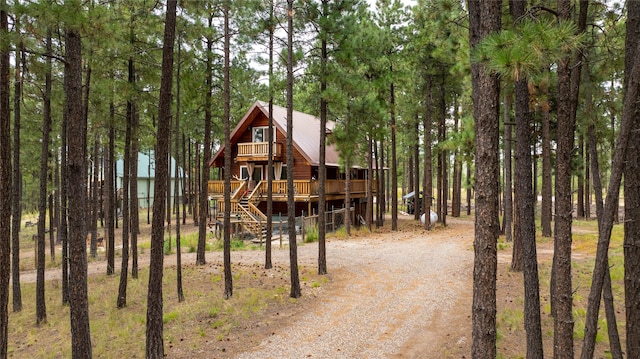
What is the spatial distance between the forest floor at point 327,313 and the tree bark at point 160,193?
854 mm

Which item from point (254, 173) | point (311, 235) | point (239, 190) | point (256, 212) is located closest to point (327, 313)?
point (311, 235)

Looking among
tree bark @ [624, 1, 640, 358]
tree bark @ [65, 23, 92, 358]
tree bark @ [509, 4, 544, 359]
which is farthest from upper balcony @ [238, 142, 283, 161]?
tree bark @ [624, 1, 640, 358]

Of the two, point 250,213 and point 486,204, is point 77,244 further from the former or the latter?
point 250,213

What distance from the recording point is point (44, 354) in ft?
26.5

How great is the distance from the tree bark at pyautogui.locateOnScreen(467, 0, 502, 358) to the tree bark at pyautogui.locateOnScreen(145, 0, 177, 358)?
5227mm

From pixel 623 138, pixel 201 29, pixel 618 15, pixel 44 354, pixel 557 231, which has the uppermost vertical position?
pixel 201 29

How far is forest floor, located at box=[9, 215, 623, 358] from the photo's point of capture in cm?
740

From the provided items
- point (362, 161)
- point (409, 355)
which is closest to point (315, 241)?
point (362, 161)

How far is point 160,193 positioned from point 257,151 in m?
17.6

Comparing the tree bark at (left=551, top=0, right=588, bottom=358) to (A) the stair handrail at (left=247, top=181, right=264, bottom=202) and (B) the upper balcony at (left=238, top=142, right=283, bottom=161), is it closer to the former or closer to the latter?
(A) the stair handrail at (left=247, top=181, right=264, bottom=202)

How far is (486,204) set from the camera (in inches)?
181

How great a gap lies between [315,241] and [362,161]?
6270 millimetres

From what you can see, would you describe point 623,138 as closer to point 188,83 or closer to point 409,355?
point 409,355

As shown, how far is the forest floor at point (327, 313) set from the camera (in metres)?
7.40
